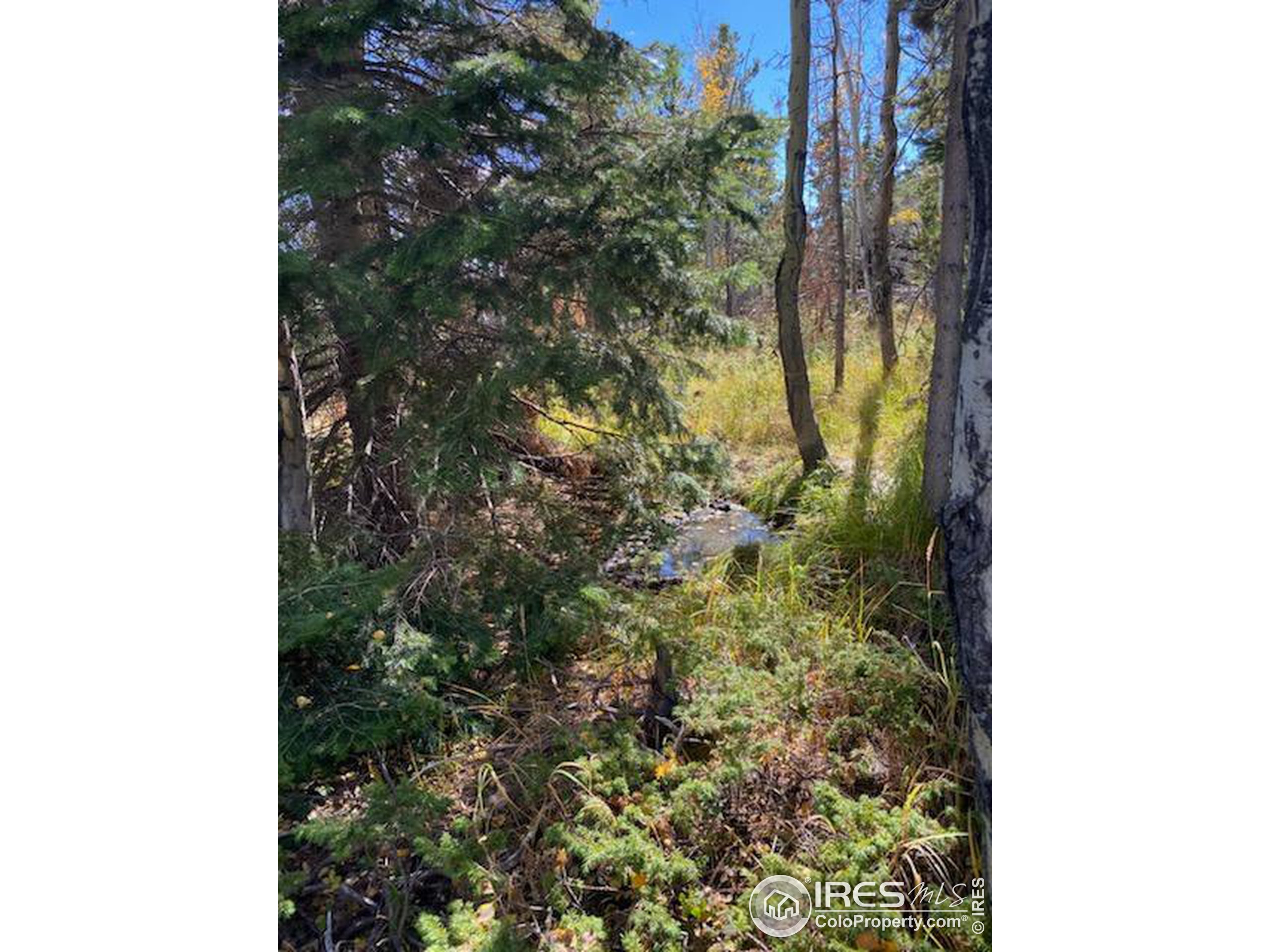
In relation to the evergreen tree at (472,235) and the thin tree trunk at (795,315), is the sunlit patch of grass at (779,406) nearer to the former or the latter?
the thin tree trunk at (795,315)

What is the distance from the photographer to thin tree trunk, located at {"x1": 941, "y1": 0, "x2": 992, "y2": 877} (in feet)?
3.95

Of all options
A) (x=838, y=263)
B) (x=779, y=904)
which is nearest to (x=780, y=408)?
(x=838, y=263)

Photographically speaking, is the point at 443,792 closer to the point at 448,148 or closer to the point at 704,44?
the point at 448,148

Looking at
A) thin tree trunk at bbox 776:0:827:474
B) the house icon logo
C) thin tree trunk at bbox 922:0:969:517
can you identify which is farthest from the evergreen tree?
the house icon logo

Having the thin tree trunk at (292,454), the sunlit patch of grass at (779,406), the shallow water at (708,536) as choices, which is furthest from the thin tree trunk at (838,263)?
the thin tree trunk at (292,454)

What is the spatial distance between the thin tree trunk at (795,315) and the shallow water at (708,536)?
12.2 inches

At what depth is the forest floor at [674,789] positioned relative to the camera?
1.23 meters

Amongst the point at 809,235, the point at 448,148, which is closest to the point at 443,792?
the point at 448,148

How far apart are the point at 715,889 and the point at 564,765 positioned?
419 millimetres

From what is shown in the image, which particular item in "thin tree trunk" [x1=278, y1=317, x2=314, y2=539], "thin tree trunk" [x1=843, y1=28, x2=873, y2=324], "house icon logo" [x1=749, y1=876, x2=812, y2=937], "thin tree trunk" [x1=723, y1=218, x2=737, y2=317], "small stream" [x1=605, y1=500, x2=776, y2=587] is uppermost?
"thin tree trunk" [x1=843, y1=28, x2=873, y2=324]

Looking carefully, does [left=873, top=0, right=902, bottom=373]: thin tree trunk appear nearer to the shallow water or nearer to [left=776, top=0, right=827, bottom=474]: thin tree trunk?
[left=776, top=0, right=827, bottom=474]: thin tree trunk

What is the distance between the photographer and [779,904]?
1227mm

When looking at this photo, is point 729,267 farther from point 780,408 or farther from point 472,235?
point 472,235

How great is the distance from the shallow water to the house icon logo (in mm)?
1044
